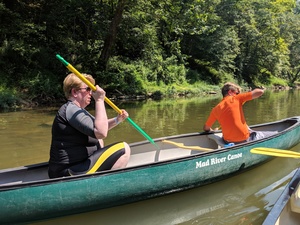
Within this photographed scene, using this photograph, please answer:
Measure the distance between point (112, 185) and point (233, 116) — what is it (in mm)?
2172

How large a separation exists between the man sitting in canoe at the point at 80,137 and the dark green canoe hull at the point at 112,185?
0.14m

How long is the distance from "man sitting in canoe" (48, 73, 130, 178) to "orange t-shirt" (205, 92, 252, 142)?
189cm

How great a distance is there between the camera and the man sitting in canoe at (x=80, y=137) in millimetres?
3125

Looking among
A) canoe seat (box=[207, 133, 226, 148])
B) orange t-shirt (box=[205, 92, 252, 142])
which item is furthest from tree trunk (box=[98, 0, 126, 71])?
orange t-shirt (box=[205, 92, 252, 142])

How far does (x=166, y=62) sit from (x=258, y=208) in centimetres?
1754

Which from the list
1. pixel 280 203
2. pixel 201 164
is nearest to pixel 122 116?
pixel 201 164

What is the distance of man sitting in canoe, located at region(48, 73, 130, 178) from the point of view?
10.3ft

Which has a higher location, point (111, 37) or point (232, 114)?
point (111, 37)

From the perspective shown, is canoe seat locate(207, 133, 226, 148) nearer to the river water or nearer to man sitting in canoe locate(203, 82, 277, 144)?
man sitting in canoe locate(203, 82, 277, 144)

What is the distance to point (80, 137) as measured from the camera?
3.30 m

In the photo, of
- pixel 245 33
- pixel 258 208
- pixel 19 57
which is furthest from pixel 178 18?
pixel 245 33

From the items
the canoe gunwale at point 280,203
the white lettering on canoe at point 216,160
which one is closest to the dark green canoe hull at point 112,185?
the white lettering on canoe at point 216,160

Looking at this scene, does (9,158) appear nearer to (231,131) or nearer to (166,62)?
(231,131)

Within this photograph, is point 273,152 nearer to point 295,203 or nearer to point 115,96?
point 295,203
